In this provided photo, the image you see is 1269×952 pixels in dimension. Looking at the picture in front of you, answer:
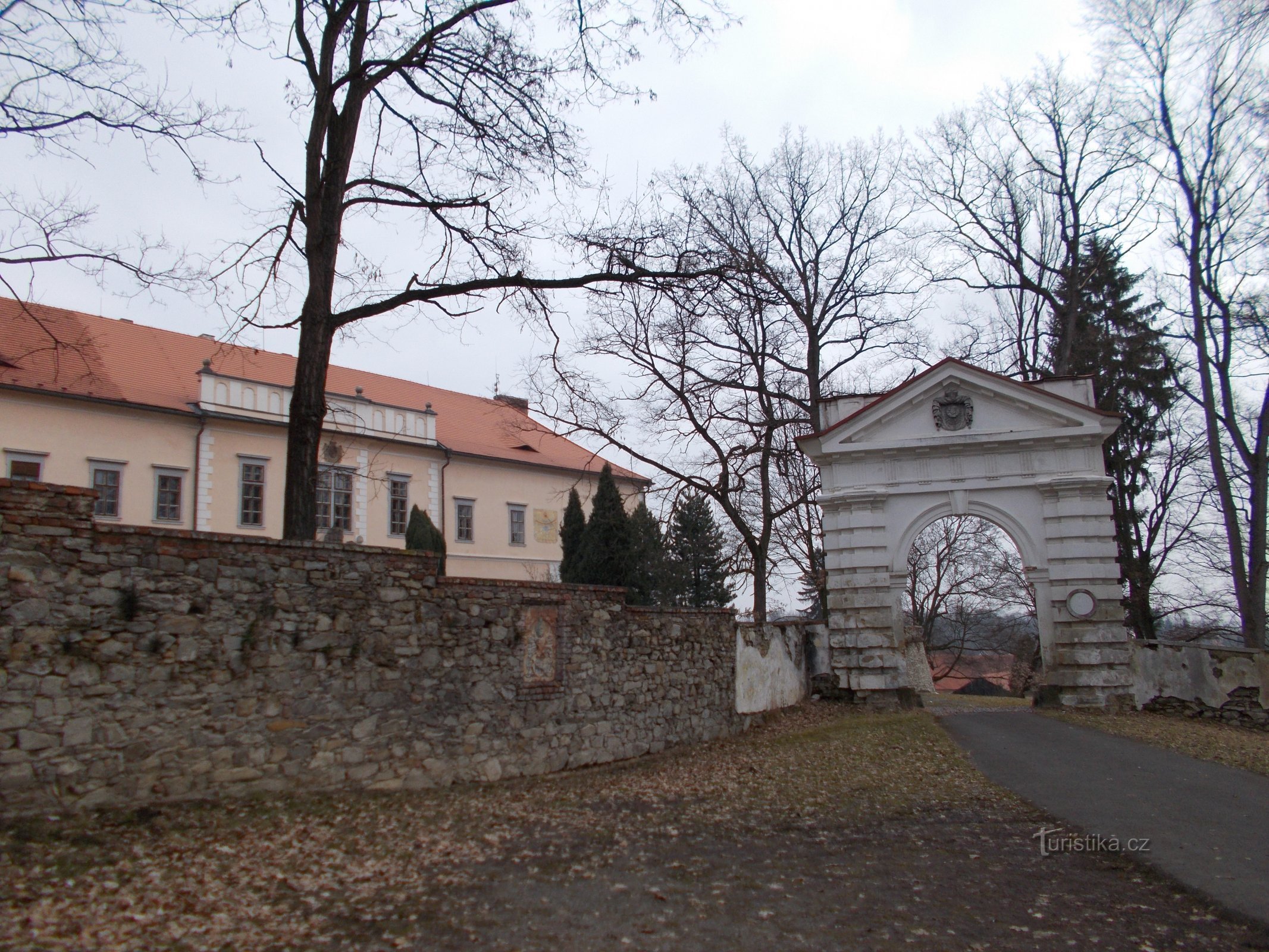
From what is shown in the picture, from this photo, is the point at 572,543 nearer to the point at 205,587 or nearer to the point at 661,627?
the point at 661,627

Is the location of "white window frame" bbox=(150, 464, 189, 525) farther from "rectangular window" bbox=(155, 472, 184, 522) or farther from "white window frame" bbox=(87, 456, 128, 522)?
"white window frame" bbox=(87, 456, 128, 522)

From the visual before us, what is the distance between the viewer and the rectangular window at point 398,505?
104 feet

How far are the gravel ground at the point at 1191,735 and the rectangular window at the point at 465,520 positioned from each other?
22299 mm

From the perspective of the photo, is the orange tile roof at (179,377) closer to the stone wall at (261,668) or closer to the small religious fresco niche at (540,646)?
the stone wall at (261,668)

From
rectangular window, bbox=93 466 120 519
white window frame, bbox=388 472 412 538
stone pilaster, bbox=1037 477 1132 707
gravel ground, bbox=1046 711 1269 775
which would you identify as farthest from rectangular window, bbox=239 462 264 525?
gravel ground, bbox=1046 711 1269 775

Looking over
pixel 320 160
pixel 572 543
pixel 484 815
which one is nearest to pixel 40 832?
pixel 484 815

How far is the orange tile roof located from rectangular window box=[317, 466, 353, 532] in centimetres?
328

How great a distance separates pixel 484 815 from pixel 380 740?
1.46 meters

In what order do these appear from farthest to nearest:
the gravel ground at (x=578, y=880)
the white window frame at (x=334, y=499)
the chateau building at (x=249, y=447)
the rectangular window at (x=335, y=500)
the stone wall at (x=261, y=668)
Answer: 1. the rectangular window at (x=335, y=500)
2. the white window frame at (x=334, y=499)
3. the chateau building at (x=249, y=447)
4. the stone wall at (x=261, y=668)
5. the gravel ground at (x=578, y=880)

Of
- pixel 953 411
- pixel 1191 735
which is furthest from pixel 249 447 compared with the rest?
pixel 1191 735

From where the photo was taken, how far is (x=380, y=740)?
31.5ft

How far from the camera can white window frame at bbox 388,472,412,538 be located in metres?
31.6

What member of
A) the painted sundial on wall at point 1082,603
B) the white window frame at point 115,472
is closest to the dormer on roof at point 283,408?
the white window frame at point 115,472

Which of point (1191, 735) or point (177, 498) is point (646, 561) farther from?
point (1191, 735)
